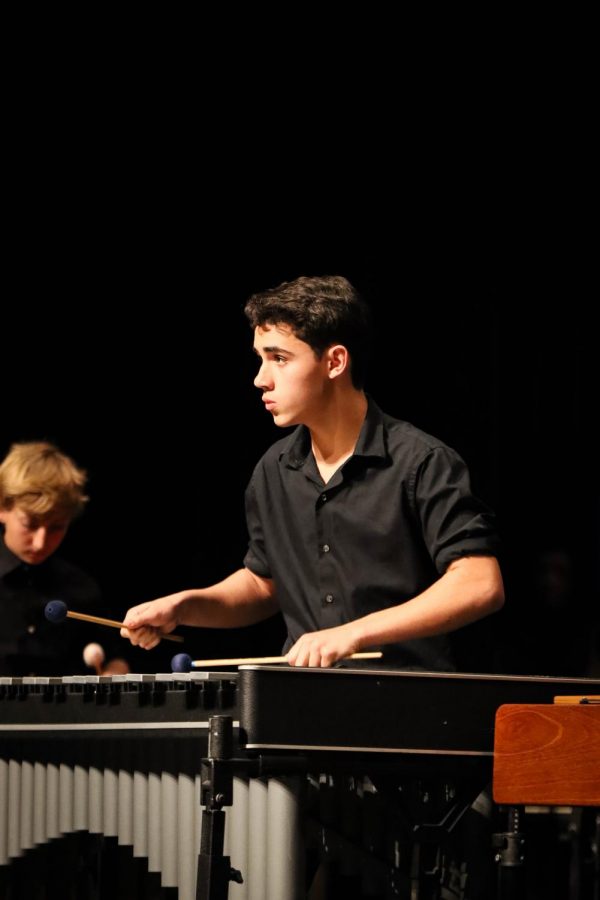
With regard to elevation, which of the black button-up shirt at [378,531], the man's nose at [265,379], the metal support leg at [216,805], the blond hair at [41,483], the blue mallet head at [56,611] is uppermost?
the man's nose at [265,379]

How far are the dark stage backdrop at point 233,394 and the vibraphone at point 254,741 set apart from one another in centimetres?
297

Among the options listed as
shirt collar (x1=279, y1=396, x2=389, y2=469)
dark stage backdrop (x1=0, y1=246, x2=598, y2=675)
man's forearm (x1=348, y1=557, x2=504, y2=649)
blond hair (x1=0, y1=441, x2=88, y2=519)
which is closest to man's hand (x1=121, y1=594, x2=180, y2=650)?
shirt collar (x1=279, y1=396, x2=389, y2=469)

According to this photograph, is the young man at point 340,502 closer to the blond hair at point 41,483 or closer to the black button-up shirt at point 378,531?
the black button-up shirt at point 378,531

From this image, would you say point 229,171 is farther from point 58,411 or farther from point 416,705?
point 416,705

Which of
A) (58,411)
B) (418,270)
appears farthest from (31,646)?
(418,270)

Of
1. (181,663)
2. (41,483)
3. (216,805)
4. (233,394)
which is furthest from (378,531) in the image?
(233,394)

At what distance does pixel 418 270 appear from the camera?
6367mm

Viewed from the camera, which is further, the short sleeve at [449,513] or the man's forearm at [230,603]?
the man's forearm at [230,603]

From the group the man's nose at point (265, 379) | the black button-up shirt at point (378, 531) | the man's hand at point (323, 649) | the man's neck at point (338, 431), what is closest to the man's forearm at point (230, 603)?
the black button-up shirt at point (378, 531)

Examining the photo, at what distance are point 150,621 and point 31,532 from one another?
5.30ft

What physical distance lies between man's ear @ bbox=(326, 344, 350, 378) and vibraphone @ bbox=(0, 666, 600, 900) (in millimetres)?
869

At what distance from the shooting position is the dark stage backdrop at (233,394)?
6.29 m

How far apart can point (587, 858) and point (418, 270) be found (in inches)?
106

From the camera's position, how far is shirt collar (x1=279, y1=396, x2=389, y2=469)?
140 inches
